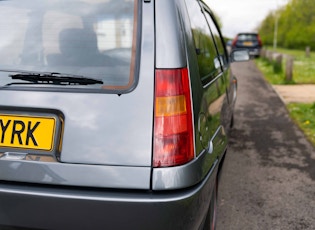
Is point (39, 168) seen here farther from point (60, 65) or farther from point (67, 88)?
point (60, 65)

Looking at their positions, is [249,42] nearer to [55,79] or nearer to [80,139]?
[55,79]

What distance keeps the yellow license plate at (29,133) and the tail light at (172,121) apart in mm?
502

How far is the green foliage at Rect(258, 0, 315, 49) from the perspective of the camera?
39794 mm

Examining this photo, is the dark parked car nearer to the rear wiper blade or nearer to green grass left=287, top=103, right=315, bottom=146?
green grass left=287, top=103, right=315, bottom=146

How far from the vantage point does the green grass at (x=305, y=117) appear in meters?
5.81

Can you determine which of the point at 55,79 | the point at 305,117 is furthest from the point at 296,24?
the point at 55,79

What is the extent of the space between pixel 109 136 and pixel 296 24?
45832 mm

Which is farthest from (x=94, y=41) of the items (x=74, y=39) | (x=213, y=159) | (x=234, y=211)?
(x=234, y=211)

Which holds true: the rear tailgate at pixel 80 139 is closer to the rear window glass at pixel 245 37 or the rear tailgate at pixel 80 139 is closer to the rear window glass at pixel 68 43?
the rear window glass at pixel 68 43

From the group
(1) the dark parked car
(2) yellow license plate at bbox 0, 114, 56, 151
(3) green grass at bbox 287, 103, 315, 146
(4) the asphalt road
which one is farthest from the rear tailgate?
(1) the dark parked car

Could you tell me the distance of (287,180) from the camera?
13.0 ft

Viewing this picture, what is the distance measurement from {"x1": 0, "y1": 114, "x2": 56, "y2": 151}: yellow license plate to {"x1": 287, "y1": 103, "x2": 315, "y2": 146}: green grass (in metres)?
4.48

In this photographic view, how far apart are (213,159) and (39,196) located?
→ 40.4 inches

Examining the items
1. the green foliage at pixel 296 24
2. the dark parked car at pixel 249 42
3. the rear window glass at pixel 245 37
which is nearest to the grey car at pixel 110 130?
the dark parked car at pixel 249 42
